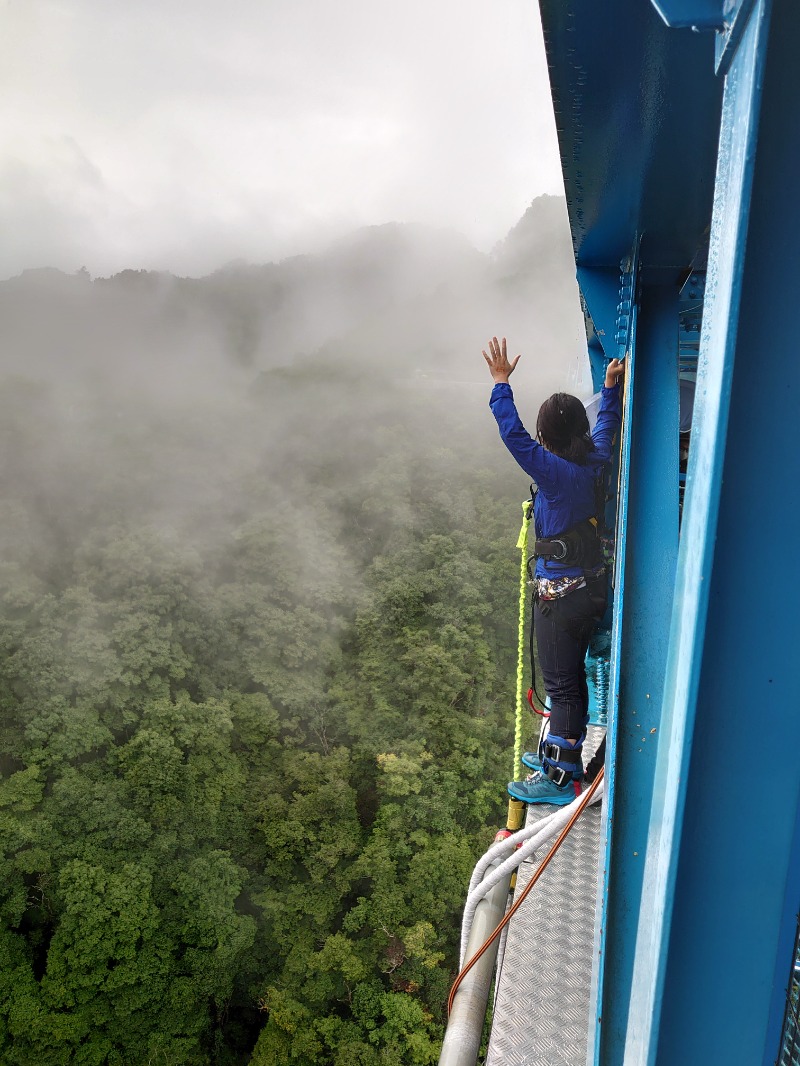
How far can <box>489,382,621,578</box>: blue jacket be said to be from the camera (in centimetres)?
227

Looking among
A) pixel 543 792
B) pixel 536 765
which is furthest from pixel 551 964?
pixel 536 765

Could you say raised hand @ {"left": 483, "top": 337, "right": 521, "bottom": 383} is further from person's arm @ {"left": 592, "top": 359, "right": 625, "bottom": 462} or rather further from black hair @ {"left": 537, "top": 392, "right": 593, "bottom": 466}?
person's arm @ {"left": 592, "top": 359, "right": 625, "bottom": 462}

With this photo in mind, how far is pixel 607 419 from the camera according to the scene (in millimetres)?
2457

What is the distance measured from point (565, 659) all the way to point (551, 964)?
1.00m

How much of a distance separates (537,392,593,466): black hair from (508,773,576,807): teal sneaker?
4.16ft

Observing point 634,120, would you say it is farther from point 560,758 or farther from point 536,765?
point 536,765

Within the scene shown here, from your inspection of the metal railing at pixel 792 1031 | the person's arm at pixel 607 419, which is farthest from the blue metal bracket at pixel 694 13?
the person's arm at pixel 607 419

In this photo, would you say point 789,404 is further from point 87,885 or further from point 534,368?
point 534,368

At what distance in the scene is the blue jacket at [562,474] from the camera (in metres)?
2.27

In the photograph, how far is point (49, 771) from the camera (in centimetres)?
1566

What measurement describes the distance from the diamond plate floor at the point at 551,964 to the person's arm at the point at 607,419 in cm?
142

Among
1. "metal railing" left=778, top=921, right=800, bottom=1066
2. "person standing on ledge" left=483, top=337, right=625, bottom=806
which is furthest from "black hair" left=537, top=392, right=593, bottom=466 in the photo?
"metal railing" left=778, top=921, right=800, bottom=1066

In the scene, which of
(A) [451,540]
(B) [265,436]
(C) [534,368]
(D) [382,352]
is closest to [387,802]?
(A) [451,540]

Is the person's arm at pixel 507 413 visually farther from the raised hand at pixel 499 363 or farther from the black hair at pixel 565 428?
the black hair at pixel 565 428
